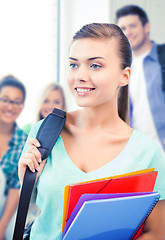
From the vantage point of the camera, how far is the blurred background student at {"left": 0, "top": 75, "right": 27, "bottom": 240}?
2.02 metres

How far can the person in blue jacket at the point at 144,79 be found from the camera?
2.51 metres

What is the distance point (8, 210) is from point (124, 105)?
4.27 ft

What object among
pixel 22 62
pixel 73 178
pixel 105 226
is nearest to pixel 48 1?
pixel 22 62

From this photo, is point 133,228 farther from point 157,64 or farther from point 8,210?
point 157,64

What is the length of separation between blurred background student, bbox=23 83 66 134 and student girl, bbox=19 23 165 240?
58.1 inches

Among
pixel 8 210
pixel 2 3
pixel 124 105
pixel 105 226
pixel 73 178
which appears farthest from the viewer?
pixel 2 3

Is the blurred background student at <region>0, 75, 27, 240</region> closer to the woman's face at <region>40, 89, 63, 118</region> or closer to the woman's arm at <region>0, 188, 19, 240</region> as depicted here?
the woman's arm at <region>0, 188, 19, 240</region>

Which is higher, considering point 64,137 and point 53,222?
point 64,137

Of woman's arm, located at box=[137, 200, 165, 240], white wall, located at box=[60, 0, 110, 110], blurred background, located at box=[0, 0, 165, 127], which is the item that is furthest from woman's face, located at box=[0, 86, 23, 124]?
woman's arm, located at box=[137, 200, 165, 240]

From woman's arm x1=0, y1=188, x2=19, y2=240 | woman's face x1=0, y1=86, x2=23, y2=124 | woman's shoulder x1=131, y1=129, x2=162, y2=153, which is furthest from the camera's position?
woman's face x1=0, y1=86, x2=23, y2=124

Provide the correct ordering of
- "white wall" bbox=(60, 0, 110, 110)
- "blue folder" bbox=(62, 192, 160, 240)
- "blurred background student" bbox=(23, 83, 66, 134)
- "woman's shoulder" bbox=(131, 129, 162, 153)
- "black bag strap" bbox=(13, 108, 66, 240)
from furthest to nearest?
"white wall" bbox=(60, 0, 110, 110) → "blurred background student" bbox=(23, 83, 66, 134) → "woman's shoulder" bbox=(131, 129, 162, 153) → "black bag strap" bbox=(13, 108, 66, 240) → "blue folder" bbox=(62, 192, 160, 240)

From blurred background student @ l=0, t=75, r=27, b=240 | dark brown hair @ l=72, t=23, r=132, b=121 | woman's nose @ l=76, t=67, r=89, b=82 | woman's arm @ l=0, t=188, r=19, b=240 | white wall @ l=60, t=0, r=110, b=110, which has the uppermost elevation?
white wall @ l=60, t=0, r=110, b=110

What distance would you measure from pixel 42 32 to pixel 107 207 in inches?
92.2

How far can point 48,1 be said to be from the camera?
2.85 m
